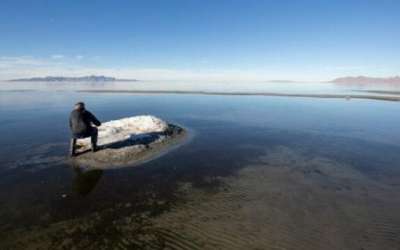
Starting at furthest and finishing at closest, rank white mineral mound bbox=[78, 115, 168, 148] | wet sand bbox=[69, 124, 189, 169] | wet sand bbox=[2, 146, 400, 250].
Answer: white mineral mound bbox=[78, 115, 168, 148] < wet sand bbox=[69, 124, 189, 169] < wet sand bbox=[2, 146, 400, 250]

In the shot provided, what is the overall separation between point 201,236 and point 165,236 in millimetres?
934

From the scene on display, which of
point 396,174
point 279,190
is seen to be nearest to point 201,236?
point 279,190

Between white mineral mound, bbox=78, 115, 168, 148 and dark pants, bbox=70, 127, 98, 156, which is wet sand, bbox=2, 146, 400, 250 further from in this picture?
white mineral mound, bbox=78, 115, 168, 148

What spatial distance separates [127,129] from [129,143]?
313cm

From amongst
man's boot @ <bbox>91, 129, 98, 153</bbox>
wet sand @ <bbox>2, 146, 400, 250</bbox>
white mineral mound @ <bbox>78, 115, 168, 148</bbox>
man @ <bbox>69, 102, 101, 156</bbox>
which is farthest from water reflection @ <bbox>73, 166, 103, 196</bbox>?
white mineral mound @ <bbox>78, 115, 168, 148</bbox>

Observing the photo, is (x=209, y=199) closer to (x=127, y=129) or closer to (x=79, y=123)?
(x=79, y=123)

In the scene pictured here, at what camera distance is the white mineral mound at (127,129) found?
15.7 meters

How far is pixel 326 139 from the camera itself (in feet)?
64.0

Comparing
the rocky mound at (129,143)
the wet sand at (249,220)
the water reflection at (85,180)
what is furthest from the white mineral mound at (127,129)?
the wet sand at (249,220)

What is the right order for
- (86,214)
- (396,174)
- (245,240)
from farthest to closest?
(396,174), (86,214), (245,240)

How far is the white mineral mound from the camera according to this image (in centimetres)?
1568

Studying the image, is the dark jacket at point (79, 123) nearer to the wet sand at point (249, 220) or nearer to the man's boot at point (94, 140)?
the man's boot at point (94, 140)

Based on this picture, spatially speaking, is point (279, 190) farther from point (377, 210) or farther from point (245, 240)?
point (245, 240)

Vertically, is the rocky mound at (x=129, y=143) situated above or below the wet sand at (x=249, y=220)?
above
